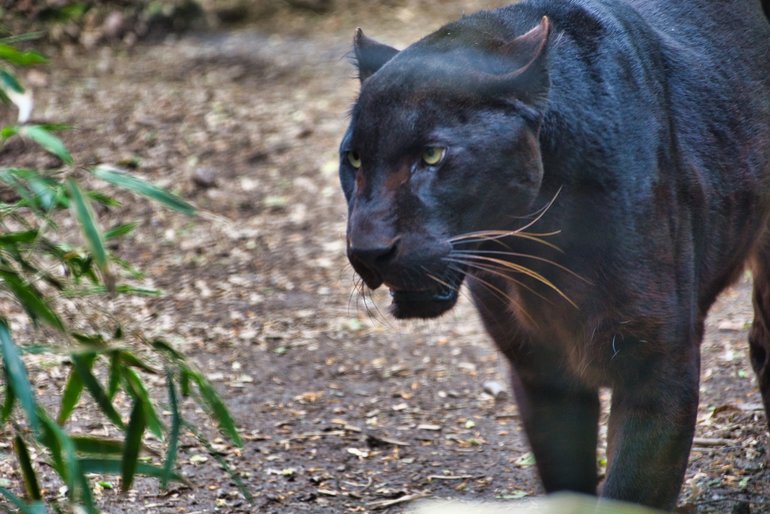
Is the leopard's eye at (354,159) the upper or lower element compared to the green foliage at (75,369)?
upper

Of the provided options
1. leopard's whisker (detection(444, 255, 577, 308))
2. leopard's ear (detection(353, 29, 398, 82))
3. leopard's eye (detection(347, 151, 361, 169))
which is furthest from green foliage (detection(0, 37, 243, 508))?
leopard's whisker (detection(444, 255, 577, 308))

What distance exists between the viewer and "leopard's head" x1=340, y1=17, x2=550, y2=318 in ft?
8.21

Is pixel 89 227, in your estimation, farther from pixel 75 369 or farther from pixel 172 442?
pixel 172 442

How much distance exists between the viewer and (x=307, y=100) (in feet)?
24.7

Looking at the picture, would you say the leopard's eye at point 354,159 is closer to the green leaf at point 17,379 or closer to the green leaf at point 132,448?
the green leaf at point 132,448

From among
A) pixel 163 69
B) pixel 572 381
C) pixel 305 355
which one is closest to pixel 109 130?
pixel 163 69

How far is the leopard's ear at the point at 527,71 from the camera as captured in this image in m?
2.62

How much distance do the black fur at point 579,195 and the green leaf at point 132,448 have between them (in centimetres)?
66

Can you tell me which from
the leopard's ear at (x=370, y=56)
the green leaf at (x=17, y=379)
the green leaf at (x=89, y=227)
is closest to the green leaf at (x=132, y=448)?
the green leaf at (x=17, y=379)

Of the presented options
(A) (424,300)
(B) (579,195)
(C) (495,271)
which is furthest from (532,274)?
(A) (424,300)

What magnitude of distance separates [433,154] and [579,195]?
49 cm

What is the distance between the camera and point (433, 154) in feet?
8.36

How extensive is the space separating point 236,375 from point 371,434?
0.74 meters

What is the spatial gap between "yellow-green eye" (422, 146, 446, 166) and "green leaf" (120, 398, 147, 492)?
3.00ft
